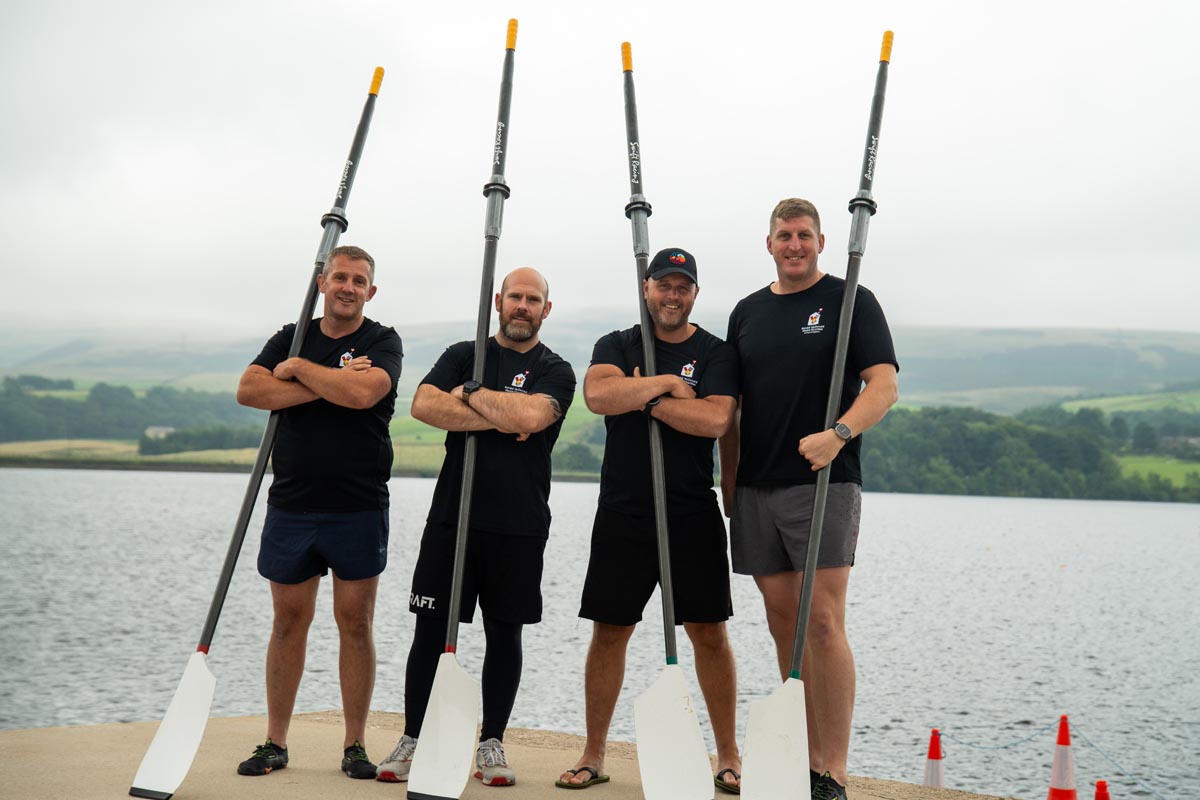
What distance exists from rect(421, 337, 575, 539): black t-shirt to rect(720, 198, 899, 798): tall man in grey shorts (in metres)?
0.77

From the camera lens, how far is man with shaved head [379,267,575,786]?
3.92 meters

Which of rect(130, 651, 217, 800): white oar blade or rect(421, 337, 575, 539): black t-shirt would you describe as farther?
rect(421, 337, 575, 539): black t-shirt

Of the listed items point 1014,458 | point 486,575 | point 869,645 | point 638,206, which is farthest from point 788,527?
point 1014,458

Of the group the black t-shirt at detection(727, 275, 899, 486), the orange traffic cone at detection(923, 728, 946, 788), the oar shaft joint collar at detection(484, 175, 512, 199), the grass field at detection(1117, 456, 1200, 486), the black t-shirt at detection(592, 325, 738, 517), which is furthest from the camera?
the grass field at detection(1117, 456, 1200, 486)

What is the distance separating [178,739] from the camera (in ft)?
12.6

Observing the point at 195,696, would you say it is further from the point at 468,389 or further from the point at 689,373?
the point at 689,373

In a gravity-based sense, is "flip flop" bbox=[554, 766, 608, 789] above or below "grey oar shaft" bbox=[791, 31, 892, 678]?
below

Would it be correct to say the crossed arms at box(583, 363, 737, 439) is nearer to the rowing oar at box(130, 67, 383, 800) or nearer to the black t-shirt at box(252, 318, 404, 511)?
the black t-shirt at box(252, 318, 404, 511)

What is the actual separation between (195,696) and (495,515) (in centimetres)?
138

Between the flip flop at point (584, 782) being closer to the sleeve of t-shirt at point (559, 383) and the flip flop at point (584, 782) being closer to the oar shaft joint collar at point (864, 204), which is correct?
the sleeve of t-shirt at point (559, 383)

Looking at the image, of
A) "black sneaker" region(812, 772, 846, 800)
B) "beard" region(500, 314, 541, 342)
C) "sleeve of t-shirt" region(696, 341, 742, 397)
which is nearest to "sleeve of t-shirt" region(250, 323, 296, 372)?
"beard" region(500, 314, 541, 342)

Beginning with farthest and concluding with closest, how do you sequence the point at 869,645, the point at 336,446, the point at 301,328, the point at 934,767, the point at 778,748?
the point at 869,645 < the point at 934,767 < the point at 301,328 < the point at 336,446 < the point at 778,748

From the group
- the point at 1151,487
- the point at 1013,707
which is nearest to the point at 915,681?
the point at 1013,707

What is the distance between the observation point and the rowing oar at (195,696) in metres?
3.69
